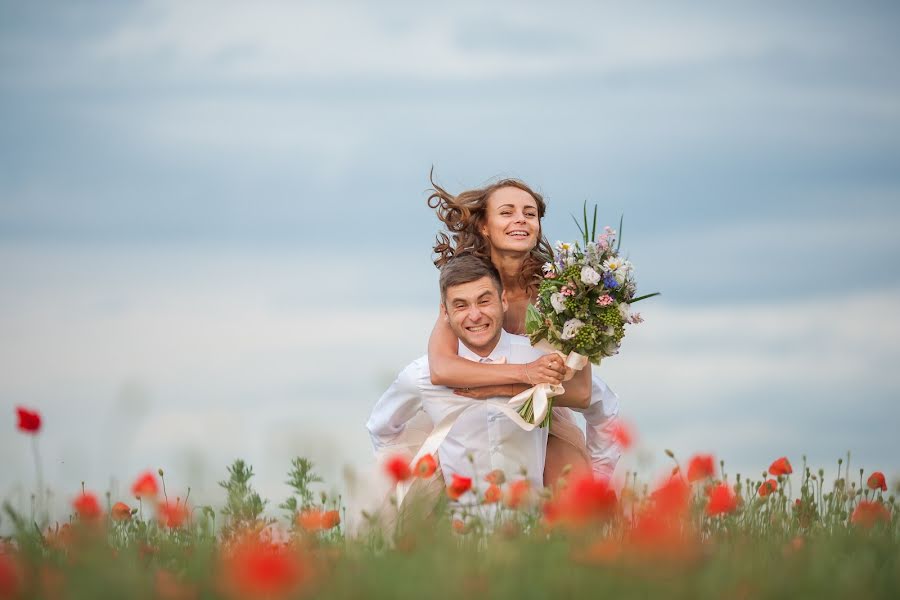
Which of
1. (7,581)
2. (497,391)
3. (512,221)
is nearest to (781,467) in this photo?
(497,391)

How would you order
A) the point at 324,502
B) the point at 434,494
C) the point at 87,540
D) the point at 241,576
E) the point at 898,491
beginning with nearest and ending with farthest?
1. the point at 241,576
2. the point at 87,540
3. the point at 324,502
4. the point at 898,491
5. the point at 434,494

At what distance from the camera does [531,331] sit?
7.69 m

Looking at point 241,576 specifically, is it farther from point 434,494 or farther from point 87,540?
point 434,494

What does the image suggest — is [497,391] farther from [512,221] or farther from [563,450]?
[512,221]

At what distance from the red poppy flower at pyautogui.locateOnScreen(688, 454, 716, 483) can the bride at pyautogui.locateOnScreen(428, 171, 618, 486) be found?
1.68m

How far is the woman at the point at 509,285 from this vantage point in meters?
7.62

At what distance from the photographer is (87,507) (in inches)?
202

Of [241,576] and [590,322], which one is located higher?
[590,322]

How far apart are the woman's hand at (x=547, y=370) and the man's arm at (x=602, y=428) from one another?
3.42ft

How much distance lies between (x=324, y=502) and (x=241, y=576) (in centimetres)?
329

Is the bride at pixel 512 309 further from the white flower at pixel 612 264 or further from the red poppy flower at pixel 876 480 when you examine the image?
the red poppy flower at pixel 876 480

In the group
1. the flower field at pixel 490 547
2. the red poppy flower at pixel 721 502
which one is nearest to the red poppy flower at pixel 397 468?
the flower field at pixel 490 547

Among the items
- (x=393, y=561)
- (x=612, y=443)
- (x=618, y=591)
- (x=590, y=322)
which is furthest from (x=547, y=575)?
(x=612, y=443)

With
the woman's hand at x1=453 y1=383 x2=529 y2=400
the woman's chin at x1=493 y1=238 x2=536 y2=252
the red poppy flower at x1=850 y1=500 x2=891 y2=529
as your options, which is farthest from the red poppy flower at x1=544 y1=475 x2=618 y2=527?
the woman's chin at x1=493 y1=238 x2=536 y2=252
